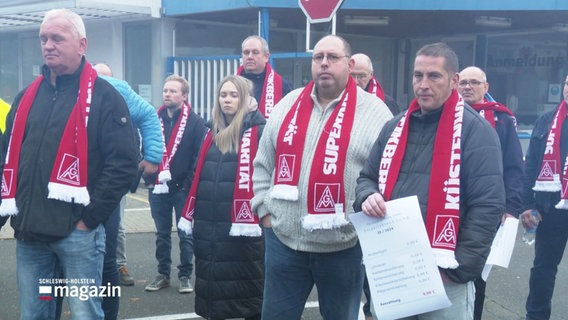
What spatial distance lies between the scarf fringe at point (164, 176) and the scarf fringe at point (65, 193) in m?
2.29

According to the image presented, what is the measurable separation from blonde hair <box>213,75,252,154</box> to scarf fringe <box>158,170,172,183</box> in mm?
1261

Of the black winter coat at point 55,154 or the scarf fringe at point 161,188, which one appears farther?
the scarf fringe at point 161,188

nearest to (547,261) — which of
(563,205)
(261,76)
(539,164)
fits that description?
(563,205)

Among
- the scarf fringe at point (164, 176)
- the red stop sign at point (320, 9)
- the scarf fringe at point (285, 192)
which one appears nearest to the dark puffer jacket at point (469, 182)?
the scarf fringe at point (285, 192)

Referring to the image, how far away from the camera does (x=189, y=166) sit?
19.0ft

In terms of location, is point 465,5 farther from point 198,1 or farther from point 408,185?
point 408,185

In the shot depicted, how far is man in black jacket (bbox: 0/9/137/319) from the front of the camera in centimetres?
330

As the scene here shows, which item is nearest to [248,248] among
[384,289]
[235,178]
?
[235,178]

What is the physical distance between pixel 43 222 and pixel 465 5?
30.9ft

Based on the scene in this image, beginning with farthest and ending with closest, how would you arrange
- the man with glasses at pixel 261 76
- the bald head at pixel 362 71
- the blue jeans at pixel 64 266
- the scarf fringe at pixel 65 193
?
the man with glasses at pixel 261 76
the bald head at pixel 362 71
the blue jeans at pixel 64 266
the scarf fringe at pixel 65 193

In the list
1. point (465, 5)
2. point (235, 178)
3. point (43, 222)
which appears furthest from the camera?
point (465, 5)

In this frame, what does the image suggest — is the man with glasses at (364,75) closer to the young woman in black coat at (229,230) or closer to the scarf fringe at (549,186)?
the young woman in black coat at (229,230)

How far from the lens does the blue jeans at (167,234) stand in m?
5.82

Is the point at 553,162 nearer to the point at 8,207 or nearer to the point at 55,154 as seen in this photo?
the point at 55,154
